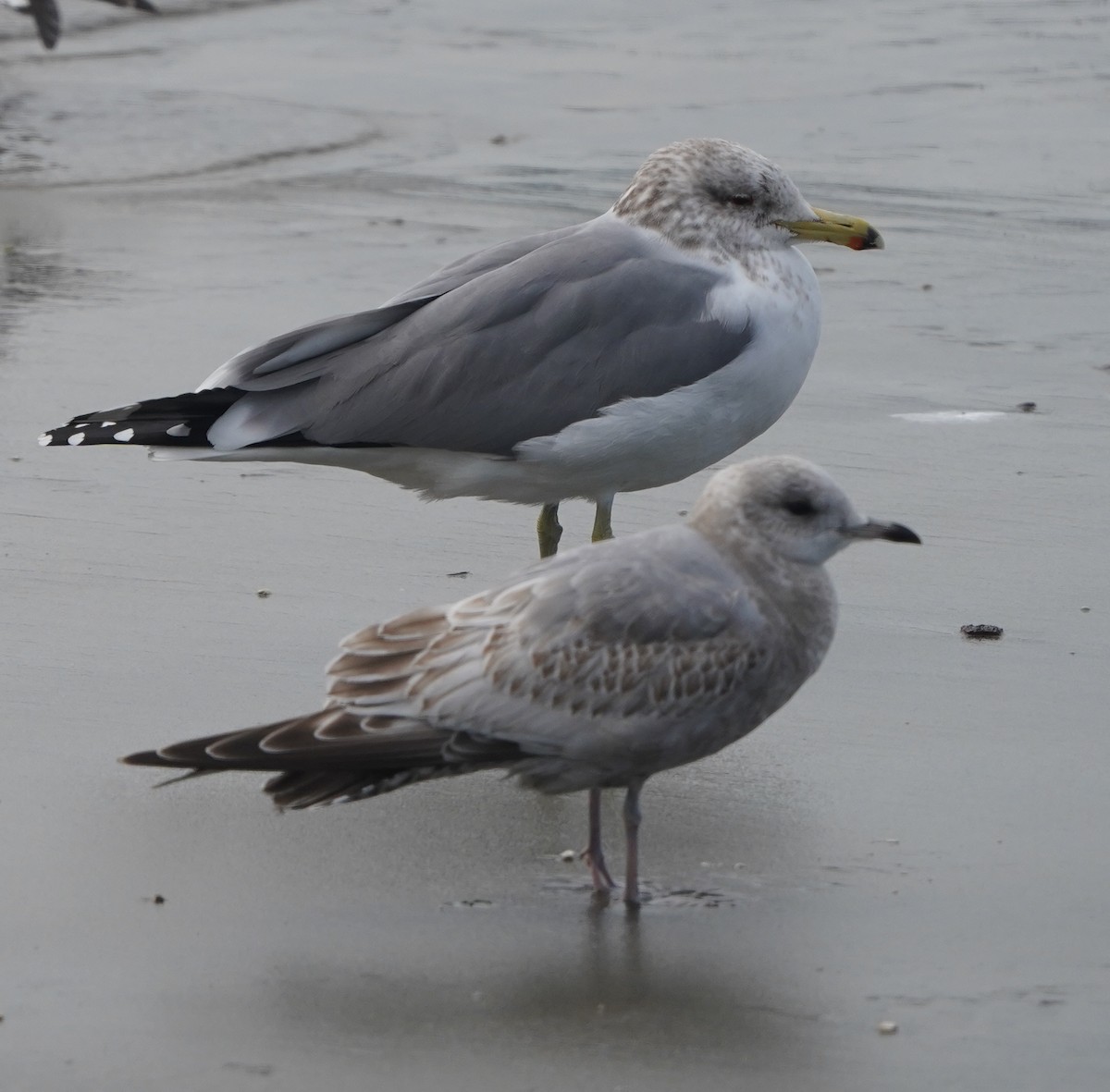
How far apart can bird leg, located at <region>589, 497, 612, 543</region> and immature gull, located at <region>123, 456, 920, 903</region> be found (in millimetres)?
1451

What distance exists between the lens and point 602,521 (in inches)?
221

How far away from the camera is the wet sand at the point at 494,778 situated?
3605 mm

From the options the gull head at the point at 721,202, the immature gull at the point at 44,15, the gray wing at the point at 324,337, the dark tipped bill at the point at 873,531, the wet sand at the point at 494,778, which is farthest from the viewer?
the immature gull at the point at 44,15

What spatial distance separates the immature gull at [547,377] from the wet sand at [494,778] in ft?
1.42

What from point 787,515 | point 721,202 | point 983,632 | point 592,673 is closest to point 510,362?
point 721,202

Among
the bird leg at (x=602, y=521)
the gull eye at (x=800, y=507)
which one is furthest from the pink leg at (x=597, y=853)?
the bird leg at (x=602, y=521)

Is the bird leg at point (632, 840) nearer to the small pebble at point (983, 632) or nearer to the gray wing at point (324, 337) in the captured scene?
the small pebble at point (983, 632)

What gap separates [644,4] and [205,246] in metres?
6.80

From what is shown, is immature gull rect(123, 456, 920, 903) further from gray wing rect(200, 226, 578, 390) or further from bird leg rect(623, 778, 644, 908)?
gray wing rect(200, 226, 578, 390)

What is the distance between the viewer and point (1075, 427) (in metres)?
6.98

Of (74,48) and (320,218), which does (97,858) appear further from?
(74,48)

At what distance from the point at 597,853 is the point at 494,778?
25.1 inches

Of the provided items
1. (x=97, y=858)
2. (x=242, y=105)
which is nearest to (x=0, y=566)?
(x=97, y=858)

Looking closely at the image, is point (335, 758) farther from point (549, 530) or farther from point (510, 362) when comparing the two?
point (549, 530)
